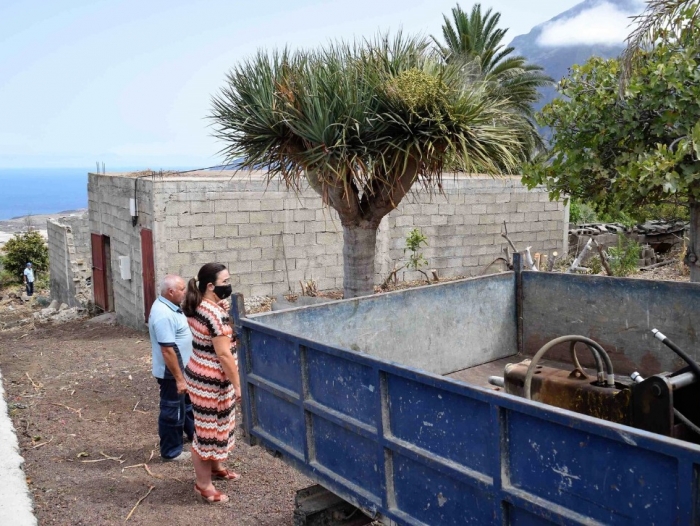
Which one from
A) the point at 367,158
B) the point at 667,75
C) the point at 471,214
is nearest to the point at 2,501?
the point at 367,158

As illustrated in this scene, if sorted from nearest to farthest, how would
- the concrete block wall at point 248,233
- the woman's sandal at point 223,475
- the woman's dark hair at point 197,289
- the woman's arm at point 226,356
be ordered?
the woman's arm at point 226,356, the woman's dark hair at point 197,289, the woman's sandal at point 223,475, the concrete block wall at point 248,233

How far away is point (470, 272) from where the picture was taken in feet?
47.8

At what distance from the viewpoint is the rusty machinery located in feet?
9.23

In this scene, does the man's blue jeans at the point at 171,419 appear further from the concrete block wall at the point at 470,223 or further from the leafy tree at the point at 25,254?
the leafy tree at the point at 25,254

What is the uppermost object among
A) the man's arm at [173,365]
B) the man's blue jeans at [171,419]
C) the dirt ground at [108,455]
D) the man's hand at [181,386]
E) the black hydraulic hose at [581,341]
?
the black hydraulic hose at [581,341]

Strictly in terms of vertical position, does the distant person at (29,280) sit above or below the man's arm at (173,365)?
below

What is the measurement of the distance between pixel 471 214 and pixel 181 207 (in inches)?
234

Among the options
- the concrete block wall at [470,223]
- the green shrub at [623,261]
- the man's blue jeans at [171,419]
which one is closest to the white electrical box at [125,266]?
the concrete block wall at [470,223]

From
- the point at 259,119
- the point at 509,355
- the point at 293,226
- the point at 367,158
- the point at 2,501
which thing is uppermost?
the point at 259,119

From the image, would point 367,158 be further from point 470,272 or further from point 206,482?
point 470,272

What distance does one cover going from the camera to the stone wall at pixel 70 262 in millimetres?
17188

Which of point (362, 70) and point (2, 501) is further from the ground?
point (362, 70)

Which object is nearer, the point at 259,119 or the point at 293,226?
the point at 259,119

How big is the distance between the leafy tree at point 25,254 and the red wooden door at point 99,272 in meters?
14.0
